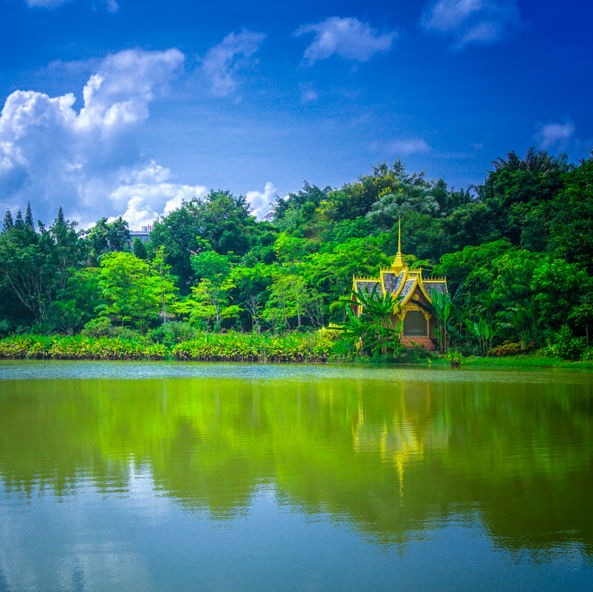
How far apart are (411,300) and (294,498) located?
18268mm

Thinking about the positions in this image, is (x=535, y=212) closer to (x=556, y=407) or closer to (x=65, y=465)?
(x=556, y=407)

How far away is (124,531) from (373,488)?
206cm

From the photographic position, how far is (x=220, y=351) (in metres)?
21.9

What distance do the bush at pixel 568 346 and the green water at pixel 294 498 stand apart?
33.0 ft

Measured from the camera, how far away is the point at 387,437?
6.83 metres

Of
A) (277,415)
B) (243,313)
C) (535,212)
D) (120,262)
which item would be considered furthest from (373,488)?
(243,313)

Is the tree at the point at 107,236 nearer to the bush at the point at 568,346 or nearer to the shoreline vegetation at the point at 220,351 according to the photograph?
the shoreline vegetation at the point at 220,351

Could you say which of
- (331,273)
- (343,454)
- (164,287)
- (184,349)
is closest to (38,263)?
(164,287)

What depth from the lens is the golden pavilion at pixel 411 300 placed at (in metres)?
22.0

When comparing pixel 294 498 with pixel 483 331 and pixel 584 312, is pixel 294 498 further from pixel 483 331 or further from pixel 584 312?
pixel 483 331

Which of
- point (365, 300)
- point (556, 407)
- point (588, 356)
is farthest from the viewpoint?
point (365, 300)

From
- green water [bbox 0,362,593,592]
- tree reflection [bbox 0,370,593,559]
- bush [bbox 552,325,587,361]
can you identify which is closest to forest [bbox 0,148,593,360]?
bush [bbox 552,325,587,361]

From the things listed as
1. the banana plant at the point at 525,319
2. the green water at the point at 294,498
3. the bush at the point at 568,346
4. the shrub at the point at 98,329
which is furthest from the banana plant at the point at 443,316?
the shrub at the point at 98,329

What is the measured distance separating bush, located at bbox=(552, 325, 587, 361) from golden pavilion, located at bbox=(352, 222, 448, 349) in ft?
16.2
